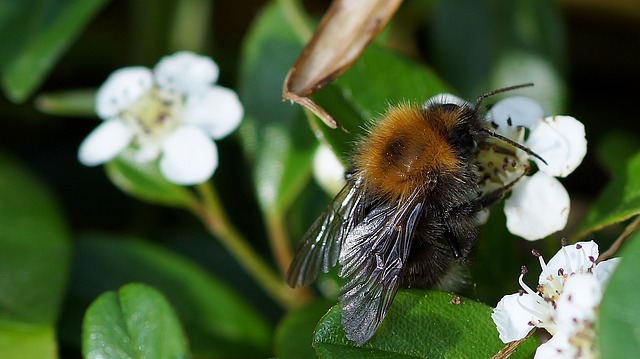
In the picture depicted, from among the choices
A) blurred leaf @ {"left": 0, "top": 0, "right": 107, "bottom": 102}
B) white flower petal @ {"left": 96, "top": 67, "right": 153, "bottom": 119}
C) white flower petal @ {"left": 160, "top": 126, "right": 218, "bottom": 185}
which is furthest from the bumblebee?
blurred leaf @ {"left": 0, "top": 0, "right": 107, "bottom": 102}

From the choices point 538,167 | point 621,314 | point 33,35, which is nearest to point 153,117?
point 33,35

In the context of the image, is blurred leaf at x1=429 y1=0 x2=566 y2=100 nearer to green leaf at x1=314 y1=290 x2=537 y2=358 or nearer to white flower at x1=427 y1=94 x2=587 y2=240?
white flower at x1=427 y1=94 x2=587 y2=240

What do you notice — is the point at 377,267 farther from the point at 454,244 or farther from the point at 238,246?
the point at 238,246

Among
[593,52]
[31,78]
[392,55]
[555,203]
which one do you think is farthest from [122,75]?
[593,52]

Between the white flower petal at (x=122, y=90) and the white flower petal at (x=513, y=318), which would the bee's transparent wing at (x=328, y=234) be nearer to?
the white flower petal at (x=513, y=318)

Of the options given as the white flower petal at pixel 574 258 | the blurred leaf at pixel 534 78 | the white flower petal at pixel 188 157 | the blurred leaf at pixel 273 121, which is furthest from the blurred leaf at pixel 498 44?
the white flower petal at pixel 574 258

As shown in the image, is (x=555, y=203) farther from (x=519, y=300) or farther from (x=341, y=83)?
(x=341, y=83)
